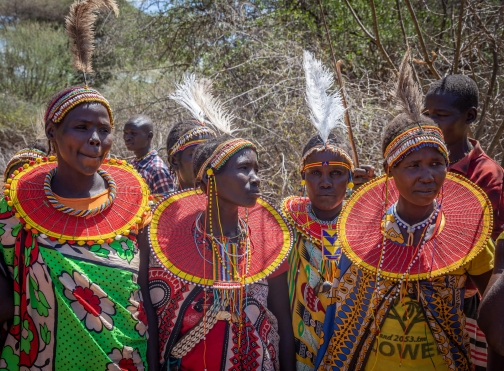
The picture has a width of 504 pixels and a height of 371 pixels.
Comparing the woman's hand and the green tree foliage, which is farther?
the green tree foliage

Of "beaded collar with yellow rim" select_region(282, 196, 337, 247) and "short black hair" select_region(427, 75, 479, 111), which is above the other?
"short black hair" select_region(427, 75, 479, 111)

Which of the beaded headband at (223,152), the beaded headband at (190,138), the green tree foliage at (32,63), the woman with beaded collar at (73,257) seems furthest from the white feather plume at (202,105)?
the green tree foliage at (32,63)

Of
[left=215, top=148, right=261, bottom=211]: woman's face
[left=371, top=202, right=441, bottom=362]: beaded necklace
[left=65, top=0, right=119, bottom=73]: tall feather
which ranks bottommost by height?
[left=371, top=202, right=441, bottom=362]: beaded necklace

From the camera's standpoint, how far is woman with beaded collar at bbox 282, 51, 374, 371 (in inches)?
Result: 122

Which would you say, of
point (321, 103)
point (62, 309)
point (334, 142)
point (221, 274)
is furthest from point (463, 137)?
point (62, 309)

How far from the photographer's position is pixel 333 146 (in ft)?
10.9

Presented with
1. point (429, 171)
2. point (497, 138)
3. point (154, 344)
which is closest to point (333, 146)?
point (429, 171)

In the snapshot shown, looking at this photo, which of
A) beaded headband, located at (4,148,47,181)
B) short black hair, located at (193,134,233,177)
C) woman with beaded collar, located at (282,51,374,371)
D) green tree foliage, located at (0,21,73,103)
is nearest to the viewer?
short black hair, located at (193,134,233,177)

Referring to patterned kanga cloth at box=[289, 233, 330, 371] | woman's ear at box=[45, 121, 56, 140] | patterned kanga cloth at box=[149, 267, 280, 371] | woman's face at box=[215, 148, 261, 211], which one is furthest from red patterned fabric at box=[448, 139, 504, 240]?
woman's ear at box=[45, 121, 56, 140]

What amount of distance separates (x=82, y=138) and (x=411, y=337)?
1854 millimetres

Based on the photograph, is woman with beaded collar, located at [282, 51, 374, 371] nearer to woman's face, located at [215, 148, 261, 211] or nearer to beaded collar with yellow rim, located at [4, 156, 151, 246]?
woman's face, located at [215, 148, 261, 211]

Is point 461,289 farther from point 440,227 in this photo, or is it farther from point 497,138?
point 497,138

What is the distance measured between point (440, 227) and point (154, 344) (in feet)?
5.10

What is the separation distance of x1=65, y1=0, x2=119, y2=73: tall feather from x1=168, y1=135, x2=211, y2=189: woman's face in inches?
55.0
